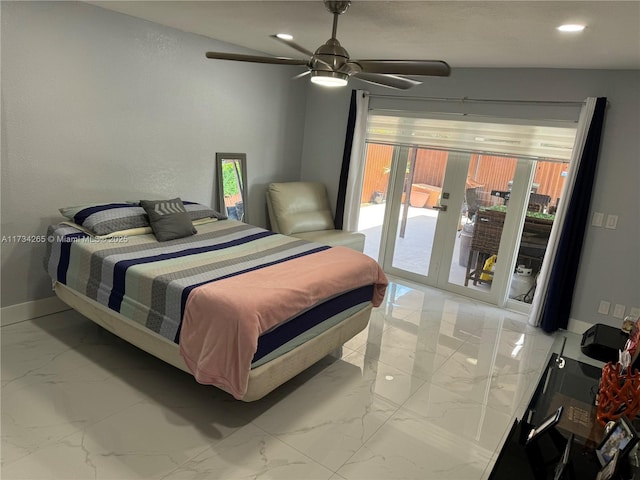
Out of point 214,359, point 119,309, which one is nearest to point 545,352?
point 214,359

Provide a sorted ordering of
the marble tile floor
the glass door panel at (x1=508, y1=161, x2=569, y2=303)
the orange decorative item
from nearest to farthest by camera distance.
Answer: the orange decorative item
the marble tile floor
the glass door panel at (x1=508, y1=161, x2=569, y2=303)

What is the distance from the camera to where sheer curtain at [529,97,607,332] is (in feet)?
12.3

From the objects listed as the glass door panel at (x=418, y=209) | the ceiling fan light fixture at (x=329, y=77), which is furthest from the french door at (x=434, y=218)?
the ceiling fan light fixture at (x=329, y=77)

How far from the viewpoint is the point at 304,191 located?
521 cm

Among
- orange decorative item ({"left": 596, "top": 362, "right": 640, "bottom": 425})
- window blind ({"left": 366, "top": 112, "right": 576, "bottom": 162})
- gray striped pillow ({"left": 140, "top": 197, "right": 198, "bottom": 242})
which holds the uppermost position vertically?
window blind ({"left": 366, "top": 112, "right": 576, "bottom": 162})

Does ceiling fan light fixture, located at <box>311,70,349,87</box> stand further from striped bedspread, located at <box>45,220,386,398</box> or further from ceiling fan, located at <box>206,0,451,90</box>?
striped bedspread, located at <box>45,220,386,398</box>

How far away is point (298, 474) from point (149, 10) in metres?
3.26

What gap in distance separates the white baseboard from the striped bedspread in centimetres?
45

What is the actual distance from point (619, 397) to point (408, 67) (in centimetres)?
175

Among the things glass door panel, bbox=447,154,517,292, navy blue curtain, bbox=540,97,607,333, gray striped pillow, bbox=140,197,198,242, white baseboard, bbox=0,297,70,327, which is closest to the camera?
white baseboard, bbox=0,297,70,327

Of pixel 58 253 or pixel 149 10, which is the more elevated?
pixel 149 10

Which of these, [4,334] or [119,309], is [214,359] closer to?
[119,309]

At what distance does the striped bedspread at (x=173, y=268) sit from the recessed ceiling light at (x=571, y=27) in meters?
1.87

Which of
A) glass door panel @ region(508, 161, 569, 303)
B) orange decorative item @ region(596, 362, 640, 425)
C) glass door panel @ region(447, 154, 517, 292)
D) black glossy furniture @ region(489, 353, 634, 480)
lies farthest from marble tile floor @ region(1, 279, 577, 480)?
glass door panel @ region(447, 154, 517, 292)
